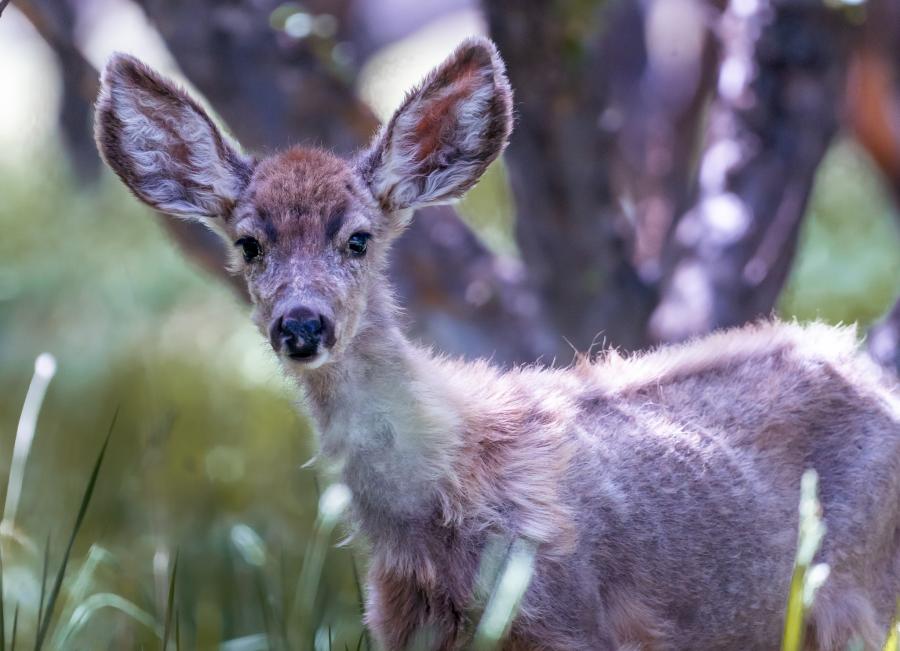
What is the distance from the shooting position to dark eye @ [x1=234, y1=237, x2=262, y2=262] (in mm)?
5102

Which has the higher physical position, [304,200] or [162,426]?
[304,200]

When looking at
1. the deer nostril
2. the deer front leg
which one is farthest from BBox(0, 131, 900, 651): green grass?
the deer nostril

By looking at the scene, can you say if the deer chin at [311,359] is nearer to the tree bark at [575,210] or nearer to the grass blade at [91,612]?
the grass blade at [91,612]

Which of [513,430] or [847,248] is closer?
[513,430]

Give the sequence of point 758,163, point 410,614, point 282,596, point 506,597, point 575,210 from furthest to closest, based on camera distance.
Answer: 1. point 575,210
2. point 758,163
3. point 282,596
4. point 410,614
5. point 506,597

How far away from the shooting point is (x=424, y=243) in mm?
7199

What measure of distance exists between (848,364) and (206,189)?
8.26ft

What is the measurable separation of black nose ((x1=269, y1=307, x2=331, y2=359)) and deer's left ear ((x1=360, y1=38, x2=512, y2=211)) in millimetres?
793

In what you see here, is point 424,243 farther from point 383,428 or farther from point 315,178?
point 383,428

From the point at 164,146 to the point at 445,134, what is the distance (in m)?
1.03

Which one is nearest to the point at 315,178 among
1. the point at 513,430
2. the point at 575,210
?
the point at 513,430

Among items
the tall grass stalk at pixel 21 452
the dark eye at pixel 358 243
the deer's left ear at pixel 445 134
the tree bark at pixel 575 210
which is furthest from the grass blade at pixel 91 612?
the tree bark at pixel 575 210

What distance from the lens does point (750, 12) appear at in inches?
266

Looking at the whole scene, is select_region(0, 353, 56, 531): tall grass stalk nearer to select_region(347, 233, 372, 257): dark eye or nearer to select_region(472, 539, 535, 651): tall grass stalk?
select_region(347, 233, 372, 257): dark eye
